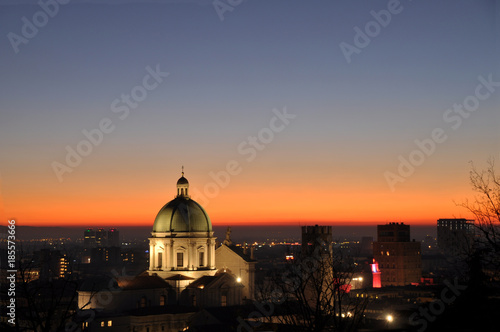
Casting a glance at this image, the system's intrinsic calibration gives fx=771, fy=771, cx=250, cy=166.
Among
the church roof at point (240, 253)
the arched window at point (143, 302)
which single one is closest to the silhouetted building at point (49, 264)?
the arched window at point (143, 302)

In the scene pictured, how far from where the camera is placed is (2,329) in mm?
17594

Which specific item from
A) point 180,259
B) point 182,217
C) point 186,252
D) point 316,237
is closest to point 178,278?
point 180,259

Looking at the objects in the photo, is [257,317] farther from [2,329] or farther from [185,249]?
[2,329]

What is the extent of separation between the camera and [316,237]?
75.1m

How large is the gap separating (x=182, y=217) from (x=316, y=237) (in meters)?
13.6

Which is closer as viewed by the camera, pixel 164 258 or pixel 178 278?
pixel 178 278

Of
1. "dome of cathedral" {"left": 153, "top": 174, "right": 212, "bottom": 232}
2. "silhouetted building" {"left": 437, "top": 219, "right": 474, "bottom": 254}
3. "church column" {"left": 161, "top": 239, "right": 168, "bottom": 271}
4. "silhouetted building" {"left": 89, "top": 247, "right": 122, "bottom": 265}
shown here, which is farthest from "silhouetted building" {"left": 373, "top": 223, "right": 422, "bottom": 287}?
"church column" {"left": 161, "top": 239, "right": 168, "bottom": 271}

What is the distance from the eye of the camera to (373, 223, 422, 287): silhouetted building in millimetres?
144000

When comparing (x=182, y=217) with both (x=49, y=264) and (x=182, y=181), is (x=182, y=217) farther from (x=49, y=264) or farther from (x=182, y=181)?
(x=49, y=264)

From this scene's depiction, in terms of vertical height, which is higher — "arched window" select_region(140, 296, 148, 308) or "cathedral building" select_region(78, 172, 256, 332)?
"cathedral building" select_region(78, 172, 256, 332)

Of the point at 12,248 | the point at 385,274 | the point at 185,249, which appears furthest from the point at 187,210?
the point at 385,274

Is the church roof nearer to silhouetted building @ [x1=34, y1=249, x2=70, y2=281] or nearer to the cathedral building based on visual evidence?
the cathedral building

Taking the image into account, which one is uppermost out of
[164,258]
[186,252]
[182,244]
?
[182,244]

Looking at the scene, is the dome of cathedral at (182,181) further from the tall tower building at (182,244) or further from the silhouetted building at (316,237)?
the silhouetted building at (316,237)
